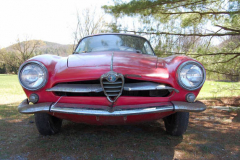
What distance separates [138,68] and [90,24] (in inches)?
711

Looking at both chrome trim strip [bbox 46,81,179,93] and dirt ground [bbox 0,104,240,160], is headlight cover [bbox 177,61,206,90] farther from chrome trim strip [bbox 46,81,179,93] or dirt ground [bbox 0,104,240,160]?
dirt ground [bbox 0,104,240,160]

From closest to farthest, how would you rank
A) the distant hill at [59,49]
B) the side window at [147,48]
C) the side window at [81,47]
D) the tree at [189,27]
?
the side window at [81,47]
the side window at [147,48]
the tree at [189,27]
the distant hill at [59,49]

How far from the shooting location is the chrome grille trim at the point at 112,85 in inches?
69.2

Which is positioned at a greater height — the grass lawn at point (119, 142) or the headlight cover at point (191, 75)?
the headlight cover at point (191, 75)

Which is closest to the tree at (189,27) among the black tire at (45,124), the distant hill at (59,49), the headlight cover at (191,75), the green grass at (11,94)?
the headlight cover at (191,75)

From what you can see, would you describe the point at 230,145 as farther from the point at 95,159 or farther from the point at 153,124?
the point at 95,159

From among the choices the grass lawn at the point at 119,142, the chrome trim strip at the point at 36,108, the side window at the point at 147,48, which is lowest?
the grass lawn at the point at 119,142

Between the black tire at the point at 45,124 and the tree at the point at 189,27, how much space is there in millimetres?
3451

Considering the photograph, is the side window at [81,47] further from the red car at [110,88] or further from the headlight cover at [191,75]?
the headlight cover at [191,75]

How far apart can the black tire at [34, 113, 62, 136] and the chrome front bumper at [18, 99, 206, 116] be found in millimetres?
387

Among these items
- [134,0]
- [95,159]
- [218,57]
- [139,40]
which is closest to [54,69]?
[95,159]

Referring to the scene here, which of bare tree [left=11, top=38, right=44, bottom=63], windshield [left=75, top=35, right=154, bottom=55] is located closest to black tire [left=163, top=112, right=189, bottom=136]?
windshield [left=75, top=35, right=154, bottom=55]

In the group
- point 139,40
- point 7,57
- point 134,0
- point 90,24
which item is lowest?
point 7,57

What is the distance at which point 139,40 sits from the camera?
3.38 metres
